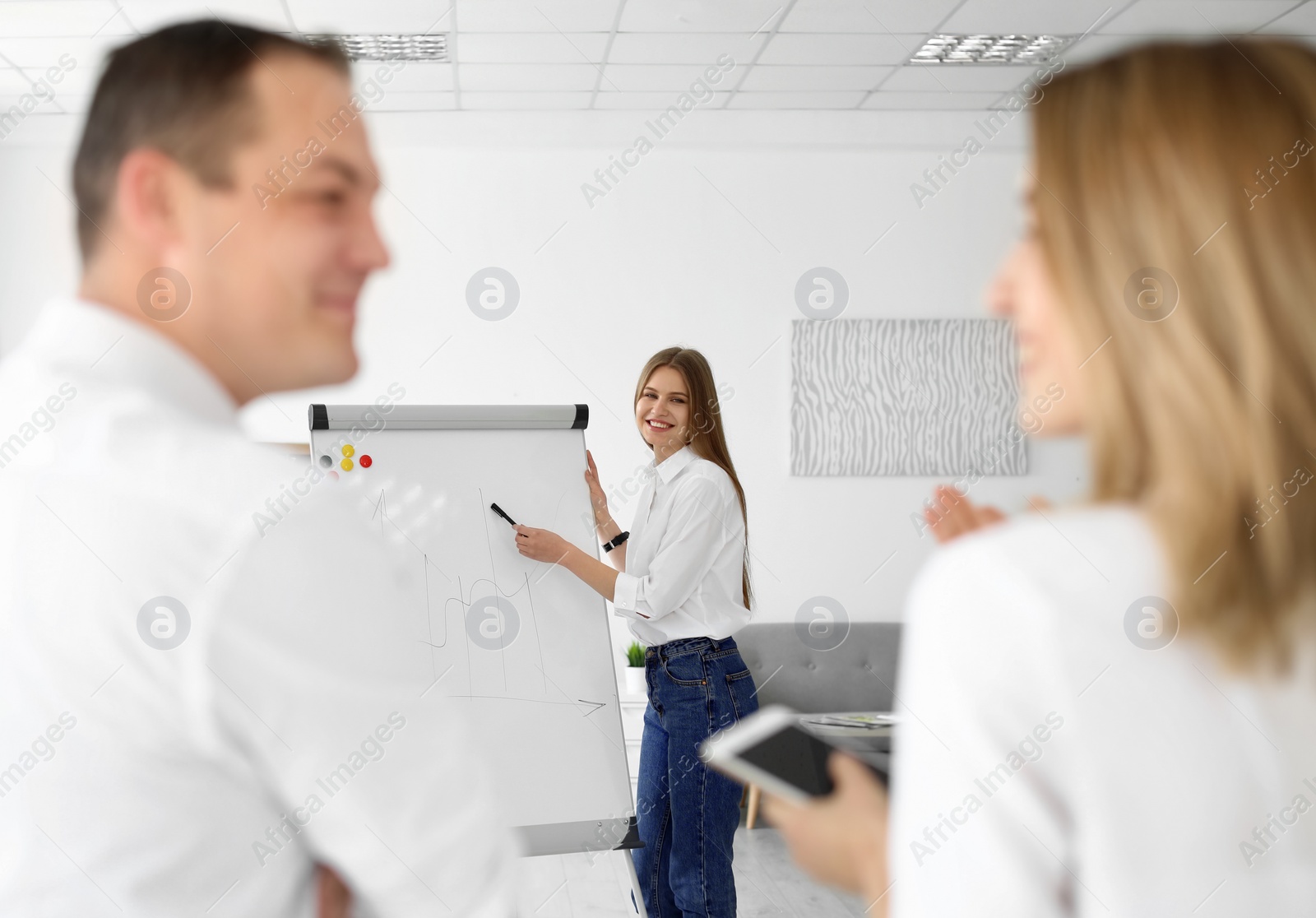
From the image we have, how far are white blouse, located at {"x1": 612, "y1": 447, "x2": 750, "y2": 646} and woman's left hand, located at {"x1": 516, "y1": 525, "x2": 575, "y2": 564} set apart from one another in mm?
188

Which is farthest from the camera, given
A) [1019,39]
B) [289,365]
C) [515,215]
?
[515,215]

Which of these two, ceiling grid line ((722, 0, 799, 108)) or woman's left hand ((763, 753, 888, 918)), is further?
ceiling grid line ((722, 0, 799, 108))

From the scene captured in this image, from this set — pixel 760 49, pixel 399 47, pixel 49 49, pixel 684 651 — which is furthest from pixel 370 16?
pixel 684 651

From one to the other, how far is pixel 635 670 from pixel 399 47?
2.61m

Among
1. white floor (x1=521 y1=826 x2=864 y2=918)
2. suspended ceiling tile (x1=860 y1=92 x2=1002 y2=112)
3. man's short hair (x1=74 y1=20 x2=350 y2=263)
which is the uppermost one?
suspended ceiling tile (x1=860 y1=92 x2=1002 y2=112)

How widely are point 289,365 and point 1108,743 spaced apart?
21.6 inches

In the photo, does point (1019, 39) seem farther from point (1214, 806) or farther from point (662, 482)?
point (1214, 806)

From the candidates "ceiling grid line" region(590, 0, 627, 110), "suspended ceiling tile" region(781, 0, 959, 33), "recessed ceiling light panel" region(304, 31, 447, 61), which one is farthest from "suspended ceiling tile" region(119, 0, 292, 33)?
"suspended ceiling tile" region(781, 0, 959, 33)

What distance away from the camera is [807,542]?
4.24 m

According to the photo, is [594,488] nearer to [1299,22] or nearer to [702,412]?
[702,412]

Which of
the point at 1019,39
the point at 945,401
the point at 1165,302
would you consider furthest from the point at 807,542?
the point at 1165,302

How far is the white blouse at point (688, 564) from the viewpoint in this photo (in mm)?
2305

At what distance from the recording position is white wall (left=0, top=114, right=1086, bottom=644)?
13.4ft

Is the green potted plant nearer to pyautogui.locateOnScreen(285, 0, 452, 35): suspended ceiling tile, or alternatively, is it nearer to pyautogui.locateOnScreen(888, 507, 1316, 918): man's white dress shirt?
pyautogui.locateOnScreen(285, 0, 452, 35): suspended ceiling tile
